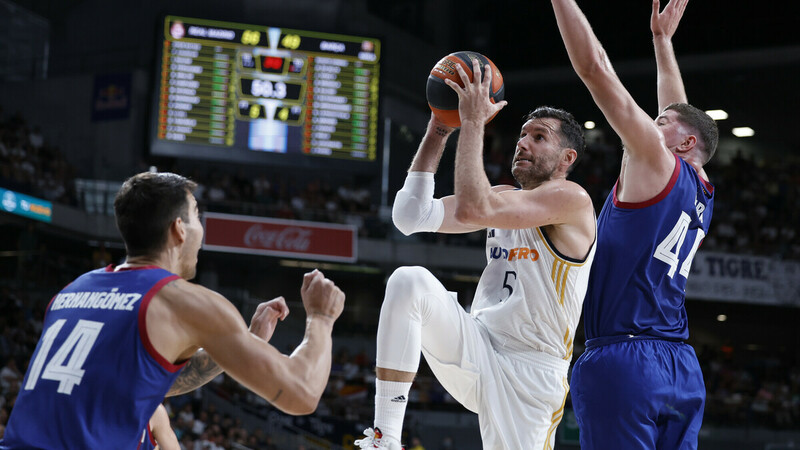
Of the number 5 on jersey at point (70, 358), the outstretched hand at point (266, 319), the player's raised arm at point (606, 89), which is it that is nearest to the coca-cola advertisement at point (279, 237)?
the outstretched hand at point (266, 319)

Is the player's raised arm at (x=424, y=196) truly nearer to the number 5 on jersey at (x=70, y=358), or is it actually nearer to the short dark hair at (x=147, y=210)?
the short dark hair at (x=147, y=210)

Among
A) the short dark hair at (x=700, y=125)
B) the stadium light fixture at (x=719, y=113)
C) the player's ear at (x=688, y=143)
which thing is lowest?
the player's ear at (x=688, y=143)

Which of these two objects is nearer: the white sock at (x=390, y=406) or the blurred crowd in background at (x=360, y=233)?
the white sock at (x=390, y=406)

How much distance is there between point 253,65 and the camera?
16438 mm

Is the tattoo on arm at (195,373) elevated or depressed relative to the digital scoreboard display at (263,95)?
depressed

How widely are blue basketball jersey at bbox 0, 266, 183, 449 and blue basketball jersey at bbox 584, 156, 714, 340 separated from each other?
2.17 m

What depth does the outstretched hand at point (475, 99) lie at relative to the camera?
162 inches

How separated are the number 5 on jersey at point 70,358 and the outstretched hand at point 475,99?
2.02 metres

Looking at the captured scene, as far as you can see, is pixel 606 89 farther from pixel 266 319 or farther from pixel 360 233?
pixel 360 233

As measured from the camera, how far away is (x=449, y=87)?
4430mm

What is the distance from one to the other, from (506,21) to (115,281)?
911 inches

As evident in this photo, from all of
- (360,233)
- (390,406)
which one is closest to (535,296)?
(390,406)

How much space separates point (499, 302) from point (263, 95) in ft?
42.3

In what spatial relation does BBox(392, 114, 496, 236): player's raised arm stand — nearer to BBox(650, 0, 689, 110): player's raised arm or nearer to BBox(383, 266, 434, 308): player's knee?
BBox(383, 266, 434, 308): player's knee
